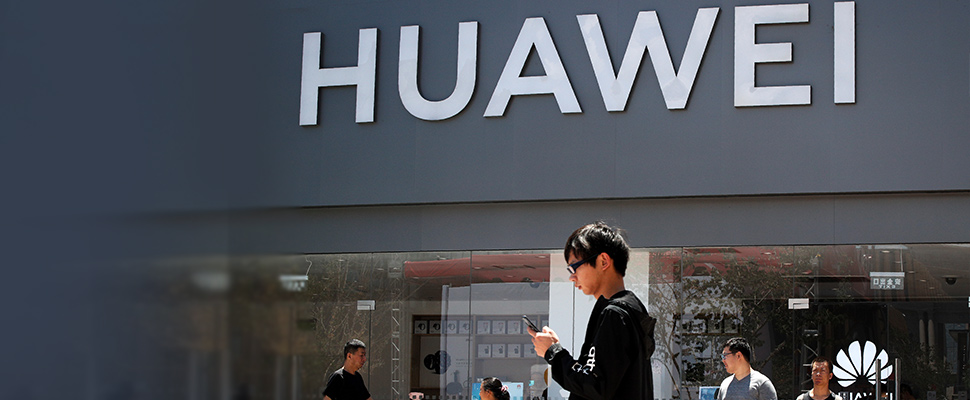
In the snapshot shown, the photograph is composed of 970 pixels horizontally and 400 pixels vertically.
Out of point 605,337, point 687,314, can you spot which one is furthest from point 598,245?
point 687,314

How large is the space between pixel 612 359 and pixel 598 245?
447 millimetres

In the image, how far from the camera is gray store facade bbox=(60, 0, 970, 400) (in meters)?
9.41

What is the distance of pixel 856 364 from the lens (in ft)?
30.9

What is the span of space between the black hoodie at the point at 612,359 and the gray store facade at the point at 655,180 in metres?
6.66

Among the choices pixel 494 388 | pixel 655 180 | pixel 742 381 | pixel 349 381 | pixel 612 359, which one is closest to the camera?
pixel 612 359

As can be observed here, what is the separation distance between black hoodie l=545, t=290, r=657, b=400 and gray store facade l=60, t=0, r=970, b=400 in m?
6.66

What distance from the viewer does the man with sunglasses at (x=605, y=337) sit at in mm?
2629

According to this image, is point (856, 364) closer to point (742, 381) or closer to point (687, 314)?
point (687, 314)

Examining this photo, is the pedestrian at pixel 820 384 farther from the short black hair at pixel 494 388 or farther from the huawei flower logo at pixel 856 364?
the short black hair at pixel 494 388

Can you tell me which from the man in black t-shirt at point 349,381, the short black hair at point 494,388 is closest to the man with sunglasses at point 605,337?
the short black hair at point 494,388

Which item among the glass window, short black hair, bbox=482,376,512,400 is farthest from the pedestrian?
short black hair, bbox=482,376,512,400

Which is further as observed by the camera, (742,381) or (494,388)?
(742,381)

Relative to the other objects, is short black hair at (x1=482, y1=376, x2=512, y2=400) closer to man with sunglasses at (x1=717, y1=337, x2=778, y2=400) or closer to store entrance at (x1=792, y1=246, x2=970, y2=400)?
man with sunglasses at (x1=717, y1=337, x2=778, y2=400)

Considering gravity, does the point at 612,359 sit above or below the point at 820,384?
above
